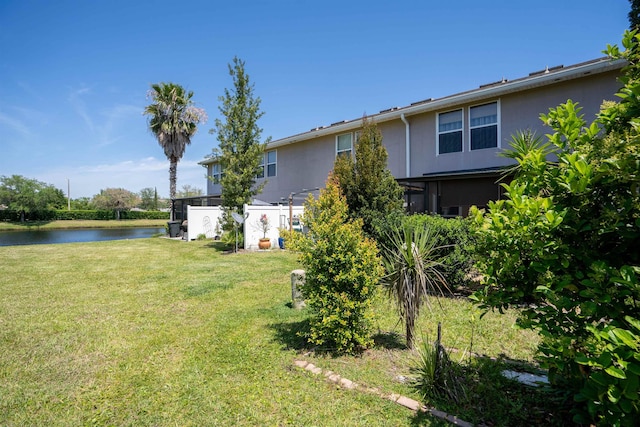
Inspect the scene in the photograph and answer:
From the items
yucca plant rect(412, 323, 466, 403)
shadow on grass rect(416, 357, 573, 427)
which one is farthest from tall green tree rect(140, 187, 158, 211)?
shadow on grass rect(416, 357, 573, 427)

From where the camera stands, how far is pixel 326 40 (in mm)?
11625

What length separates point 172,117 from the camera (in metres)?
22.8

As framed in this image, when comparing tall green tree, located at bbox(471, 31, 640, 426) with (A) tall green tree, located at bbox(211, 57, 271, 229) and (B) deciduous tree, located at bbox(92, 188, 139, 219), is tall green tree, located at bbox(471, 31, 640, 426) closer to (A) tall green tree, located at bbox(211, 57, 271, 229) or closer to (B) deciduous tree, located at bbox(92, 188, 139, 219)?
(A) tall green tree, located at bbox(211, 57, 271, 229)

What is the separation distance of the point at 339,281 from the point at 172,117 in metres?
23.4

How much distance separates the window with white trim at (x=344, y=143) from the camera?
49.6ft

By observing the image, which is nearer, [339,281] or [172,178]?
[339,281]

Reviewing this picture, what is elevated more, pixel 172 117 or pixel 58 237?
pixel 172 117

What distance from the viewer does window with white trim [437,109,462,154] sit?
38.1 feet

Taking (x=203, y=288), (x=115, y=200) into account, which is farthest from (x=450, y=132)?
(x=115, y=200)

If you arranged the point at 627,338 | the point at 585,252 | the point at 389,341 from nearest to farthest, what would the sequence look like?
the point at 627,338, the point at 585,252, the point at 389,341

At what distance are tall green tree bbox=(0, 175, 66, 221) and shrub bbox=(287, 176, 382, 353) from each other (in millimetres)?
54180

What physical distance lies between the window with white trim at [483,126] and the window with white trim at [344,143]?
5.54 m

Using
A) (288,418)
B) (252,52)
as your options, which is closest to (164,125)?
(252,52)

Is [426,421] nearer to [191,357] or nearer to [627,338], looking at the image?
[627,338]
